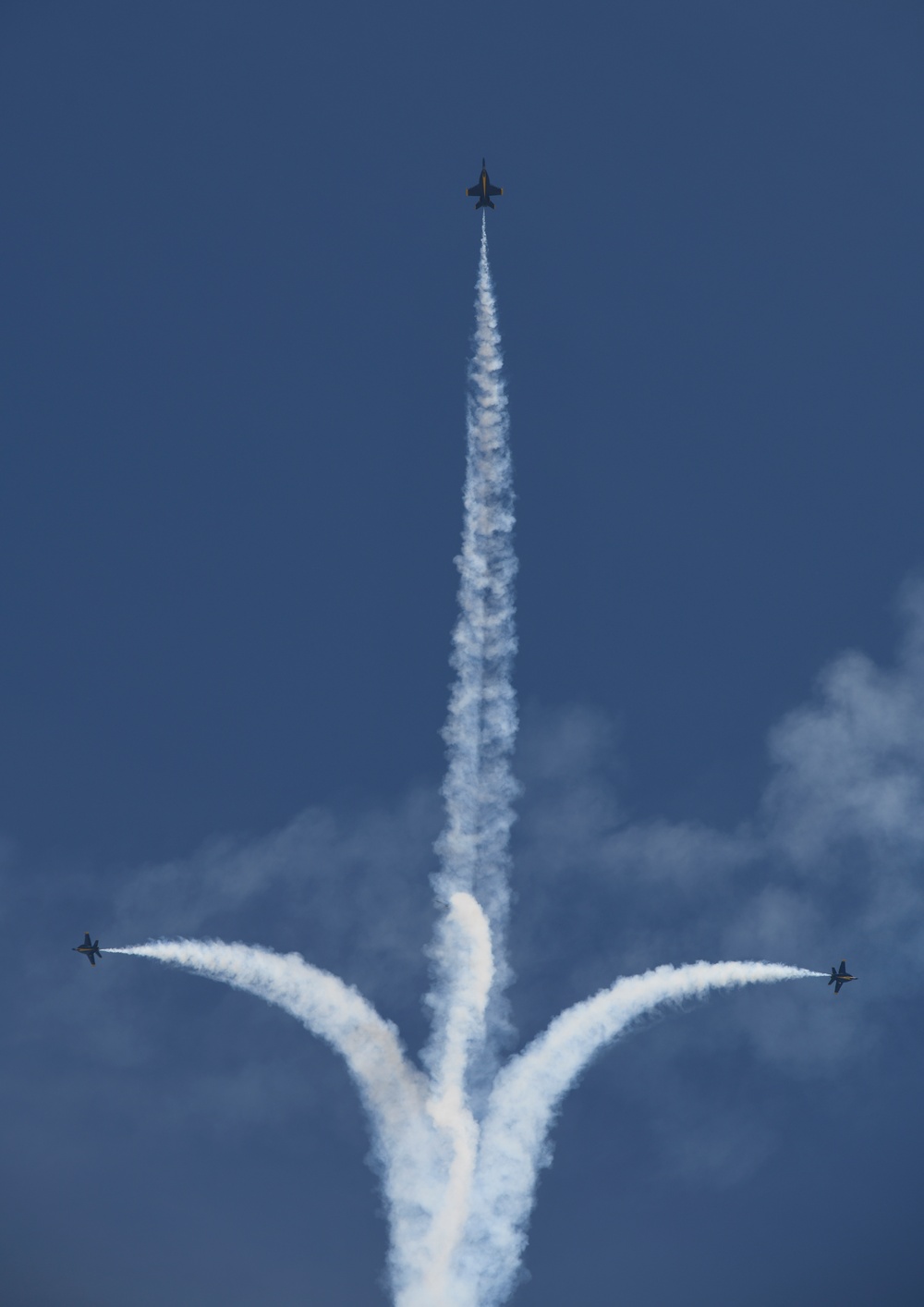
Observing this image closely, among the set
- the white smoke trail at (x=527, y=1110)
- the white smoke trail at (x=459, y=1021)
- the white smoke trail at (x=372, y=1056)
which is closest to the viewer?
the white smoke trail at (x=459, y=1021)

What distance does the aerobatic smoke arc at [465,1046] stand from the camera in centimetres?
10300

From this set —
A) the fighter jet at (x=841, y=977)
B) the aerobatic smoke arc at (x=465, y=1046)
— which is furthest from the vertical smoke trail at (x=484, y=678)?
the fighter jet at (x=841, y=977)

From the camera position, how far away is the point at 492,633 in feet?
354

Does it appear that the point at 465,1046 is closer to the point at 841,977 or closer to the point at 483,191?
the point at 841,977

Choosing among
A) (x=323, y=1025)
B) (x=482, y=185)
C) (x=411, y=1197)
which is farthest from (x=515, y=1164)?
(x=482, y=185)

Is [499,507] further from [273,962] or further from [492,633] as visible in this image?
[273,962]

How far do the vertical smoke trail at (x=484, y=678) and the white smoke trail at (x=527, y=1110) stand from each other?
3.64 m

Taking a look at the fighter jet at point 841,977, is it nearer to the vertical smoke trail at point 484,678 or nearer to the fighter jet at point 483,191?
the vertical smoke trail at point 484,678

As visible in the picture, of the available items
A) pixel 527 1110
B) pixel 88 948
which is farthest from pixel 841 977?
pixel 88 948

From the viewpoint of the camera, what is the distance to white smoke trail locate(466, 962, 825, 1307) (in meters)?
104

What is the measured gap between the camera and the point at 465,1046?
103m

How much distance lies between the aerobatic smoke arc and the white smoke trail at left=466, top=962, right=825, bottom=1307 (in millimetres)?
69

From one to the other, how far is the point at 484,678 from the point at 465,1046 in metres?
19.6

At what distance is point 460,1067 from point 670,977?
12.4 m
